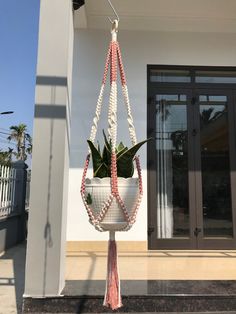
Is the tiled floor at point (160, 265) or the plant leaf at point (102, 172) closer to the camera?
the plant leaf at point (102, 172)

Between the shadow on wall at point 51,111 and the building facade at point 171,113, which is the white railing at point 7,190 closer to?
the building facade at point 171,113

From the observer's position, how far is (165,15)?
4.54 m

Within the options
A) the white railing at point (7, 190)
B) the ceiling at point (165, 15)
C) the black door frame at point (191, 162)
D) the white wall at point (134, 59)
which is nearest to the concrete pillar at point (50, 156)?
the ceiling at point (165, 15)

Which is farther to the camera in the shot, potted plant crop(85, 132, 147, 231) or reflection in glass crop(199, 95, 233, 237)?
reflection in glass crop(199, 95, 233, 237)

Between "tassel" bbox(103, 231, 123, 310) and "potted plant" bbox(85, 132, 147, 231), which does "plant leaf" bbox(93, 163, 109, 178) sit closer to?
"potted plant" bbox(85, 132, 147, 231)

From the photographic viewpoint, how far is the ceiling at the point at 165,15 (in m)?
4.23

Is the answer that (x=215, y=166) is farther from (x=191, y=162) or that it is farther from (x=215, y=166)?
(x=191, y=162)

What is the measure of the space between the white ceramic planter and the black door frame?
2.92 metres

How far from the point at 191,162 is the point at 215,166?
34 centimetres

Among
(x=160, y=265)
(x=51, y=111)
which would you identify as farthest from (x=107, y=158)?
(x=160, y=265)

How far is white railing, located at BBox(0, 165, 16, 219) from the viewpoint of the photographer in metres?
5.21

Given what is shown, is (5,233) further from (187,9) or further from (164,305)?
(187,9)

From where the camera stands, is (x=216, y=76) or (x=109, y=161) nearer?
(x=109, y=161)

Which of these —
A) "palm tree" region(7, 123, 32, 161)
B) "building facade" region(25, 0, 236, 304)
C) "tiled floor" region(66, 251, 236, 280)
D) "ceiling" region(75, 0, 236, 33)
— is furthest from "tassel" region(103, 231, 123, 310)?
"palm tree" region(7, 123, 32, 161)
